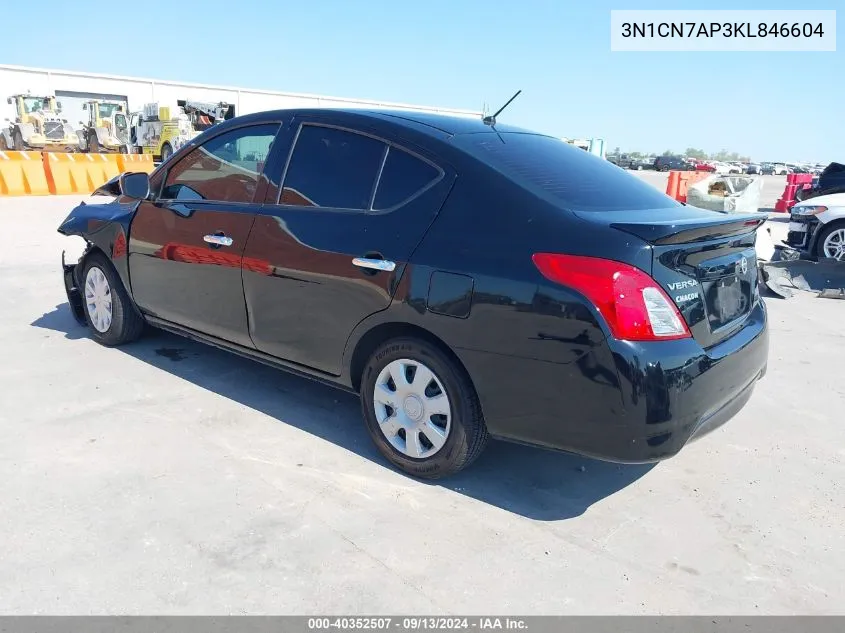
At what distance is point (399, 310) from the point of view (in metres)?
2.99

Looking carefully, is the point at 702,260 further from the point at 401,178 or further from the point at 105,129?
the point at 105,129

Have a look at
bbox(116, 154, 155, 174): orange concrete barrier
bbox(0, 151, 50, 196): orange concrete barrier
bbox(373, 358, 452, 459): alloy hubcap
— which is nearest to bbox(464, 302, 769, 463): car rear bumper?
bbox(373, 358, 452, 459): alloy hubcap

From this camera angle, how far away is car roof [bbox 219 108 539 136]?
10.8 ft

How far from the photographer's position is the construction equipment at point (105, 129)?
93.9ft

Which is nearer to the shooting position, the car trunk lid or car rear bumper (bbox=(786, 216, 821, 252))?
the car trunk lid

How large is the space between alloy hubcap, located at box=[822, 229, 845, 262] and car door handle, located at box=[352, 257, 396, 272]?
801 cm

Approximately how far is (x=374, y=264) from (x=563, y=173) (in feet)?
3.44

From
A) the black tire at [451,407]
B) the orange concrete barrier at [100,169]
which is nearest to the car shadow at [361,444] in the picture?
the black tire at [451,407]

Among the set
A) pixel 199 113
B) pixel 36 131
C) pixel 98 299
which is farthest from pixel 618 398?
pixel 36 131

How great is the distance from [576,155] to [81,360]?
3.73m

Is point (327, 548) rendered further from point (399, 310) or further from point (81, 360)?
point (81, 360)

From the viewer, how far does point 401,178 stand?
3131 millimetres

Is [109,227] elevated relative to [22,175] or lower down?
lower down
